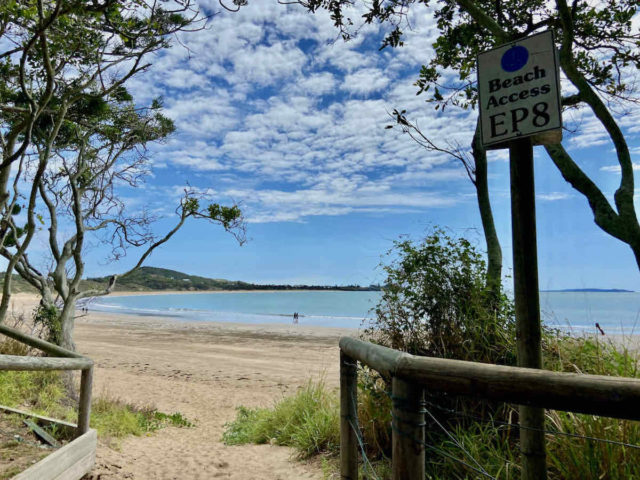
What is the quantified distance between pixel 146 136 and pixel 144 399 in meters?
5.97

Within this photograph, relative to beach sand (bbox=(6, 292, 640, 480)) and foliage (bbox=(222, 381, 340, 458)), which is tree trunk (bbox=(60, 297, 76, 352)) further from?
foliage (bbox=(222, 381, 340, 458))

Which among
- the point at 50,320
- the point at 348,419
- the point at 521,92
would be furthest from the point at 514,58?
the point at 50,320

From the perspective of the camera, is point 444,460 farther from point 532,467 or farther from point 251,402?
point 251,402

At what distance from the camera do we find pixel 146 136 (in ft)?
35.2

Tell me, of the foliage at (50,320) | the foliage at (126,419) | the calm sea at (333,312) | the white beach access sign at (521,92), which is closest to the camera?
the white beach access sign at (521,92)

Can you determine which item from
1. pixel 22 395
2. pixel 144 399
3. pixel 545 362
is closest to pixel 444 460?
pixel 545 362

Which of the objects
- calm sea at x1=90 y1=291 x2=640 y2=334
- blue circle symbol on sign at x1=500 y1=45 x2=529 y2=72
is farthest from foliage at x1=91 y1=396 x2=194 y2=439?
→ blue circle symbol on sign at x1=500 y1=45 x2=529 y2=72

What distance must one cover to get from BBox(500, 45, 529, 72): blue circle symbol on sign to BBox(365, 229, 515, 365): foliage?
242cm

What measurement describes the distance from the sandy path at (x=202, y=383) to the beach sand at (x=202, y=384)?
0.05ft

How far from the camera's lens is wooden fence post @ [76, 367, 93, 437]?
4.54 metres

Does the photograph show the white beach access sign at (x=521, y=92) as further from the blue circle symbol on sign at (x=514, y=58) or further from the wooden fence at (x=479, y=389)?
the wooden fence at (x=479, y=389)

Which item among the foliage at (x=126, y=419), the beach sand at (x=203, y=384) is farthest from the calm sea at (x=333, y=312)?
the foliage at (x=126, y=419)

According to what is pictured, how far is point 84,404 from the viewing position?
15.0 feet

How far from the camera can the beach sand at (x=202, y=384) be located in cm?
504
